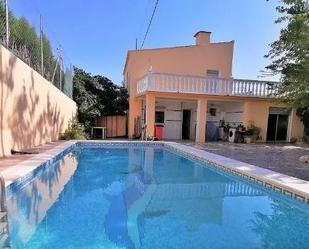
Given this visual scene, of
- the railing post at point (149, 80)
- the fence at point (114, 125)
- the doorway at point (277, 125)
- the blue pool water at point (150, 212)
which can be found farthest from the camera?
the fence at point (114, 125)

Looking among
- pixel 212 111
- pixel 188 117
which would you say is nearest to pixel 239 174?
pixel 188 117

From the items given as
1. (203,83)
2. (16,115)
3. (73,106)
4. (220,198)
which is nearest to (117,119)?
(73,106)

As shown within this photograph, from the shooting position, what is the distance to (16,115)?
886cm

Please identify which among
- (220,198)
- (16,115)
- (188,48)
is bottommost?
(220,198)

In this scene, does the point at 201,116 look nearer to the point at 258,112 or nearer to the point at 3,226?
the point at 258,112

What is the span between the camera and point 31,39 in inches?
394

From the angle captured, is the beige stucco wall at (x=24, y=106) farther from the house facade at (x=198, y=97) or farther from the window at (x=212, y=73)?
the window at (x=212, y=73)

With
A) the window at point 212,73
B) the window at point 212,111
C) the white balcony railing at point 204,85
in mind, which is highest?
the window at point 212,73

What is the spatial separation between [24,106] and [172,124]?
427 inches

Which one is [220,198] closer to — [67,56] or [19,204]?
[19,204]

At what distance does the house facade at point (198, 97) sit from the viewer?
52.0ft

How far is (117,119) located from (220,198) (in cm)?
1381

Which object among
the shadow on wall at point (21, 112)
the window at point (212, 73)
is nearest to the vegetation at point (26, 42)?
the shadow on wall at point (21, 112)

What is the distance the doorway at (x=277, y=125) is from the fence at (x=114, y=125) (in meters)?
9.07
